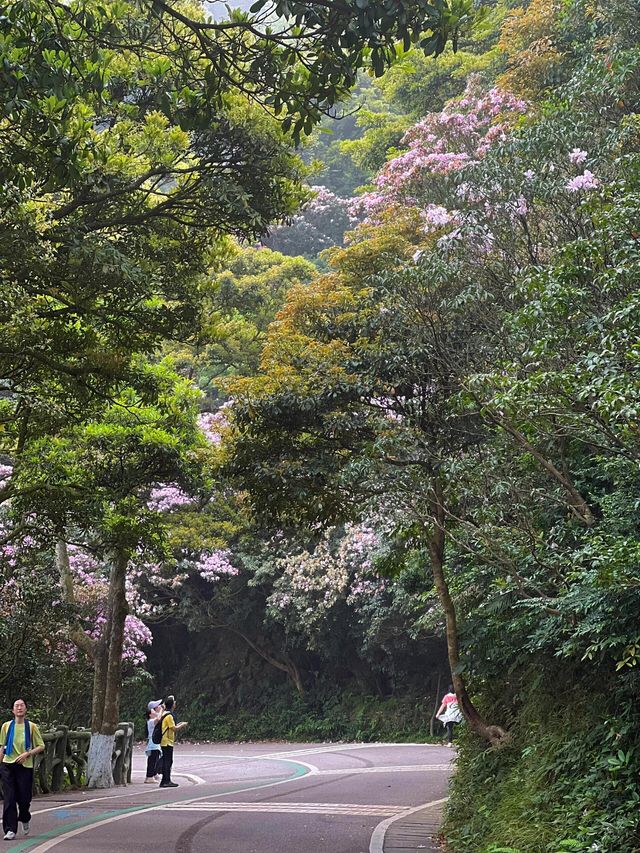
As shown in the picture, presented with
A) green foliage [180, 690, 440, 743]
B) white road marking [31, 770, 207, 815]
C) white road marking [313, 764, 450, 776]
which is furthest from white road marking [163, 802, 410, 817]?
green foliage [180, 690, 440, 743]

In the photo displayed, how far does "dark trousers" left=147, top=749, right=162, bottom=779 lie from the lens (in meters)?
17.3

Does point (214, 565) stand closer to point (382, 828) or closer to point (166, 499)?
point (166, 499)

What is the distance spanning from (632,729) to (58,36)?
21.6 ft

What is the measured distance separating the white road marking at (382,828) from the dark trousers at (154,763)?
6380mm

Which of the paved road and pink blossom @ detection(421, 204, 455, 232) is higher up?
pink blossom @ detection(421, 204, 455, 232)

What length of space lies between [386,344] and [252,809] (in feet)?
21.9

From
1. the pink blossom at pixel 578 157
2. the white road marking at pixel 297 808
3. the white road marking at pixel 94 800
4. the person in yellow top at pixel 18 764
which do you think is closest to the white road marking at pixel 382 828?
the white road marking at pixel 297 808

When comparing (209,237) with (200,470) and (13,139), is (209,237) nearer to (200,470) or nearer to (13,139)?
(13,139)

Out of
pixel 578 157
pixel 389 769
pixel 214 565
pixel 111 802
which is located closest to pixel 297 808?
pixel 111 802

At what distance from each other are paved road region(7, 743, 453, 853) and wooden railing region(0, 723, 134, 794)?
0.46 meters

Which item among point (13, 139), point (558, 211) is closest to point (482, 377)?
point (558, 211)

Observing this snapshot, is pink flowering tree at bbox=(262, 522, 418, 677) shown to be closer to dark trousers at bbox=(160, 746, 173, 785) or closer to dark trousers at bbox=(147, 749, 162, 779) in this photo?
dark trousers at bbox=(147, 749, 162, 779)

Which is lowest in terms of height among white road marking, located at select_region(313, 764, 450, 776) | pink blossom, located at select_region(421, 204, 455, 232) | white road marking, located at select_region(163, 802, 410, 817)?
white road marking, located at select_region(163, 802, 410, 817)

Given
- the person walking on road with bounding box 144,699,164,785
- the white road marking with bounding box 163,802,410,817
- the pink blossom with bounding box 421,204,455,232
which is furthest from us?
the person walking on road with bounding box 144,699,164,785
